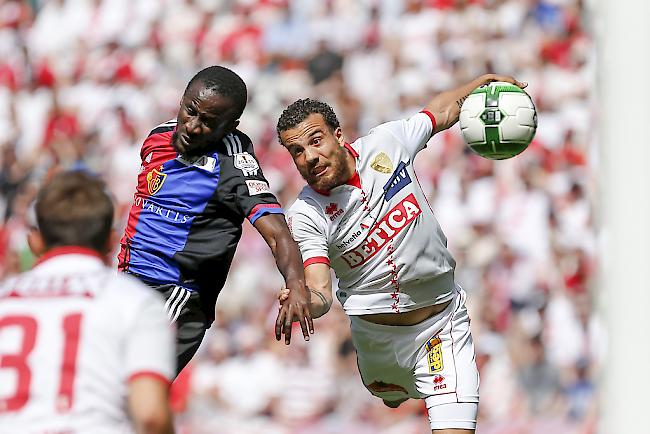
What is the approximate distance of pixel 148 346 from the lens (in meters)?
4.09

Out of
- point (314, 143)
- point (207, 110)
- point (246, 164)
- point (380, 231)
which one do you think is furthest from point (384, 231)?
point (207, 110)

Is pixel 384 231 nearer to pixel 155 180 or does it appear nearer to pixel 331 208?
pixel 331 208

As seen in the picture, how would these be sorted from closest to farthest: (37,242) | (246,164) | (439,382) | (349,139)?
(37,242) < (246,164) < (439,382) < (349,139)

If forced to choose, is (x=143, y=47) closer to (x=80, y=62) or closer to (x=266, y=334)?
(x=80, y=62)

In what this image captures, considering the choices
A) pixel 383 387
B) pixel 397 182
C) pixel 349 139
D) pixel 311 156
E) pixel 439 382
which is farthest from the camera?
pixel 349 139

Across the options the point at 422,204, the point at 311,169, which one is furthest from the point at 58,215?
the point at 422,204

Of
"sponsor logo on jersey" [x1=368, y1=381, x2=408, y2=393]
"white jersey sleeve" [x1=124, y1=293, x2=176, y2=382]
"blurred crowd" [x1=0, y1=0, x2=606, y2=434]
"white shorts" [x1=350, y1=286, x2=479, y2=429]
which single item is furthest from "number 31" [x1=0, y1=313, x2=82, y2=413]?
"blurred crowd" [x1=0, y1=0, x2=606, y2=434]

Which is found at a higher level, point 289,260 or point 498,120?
point 498,120

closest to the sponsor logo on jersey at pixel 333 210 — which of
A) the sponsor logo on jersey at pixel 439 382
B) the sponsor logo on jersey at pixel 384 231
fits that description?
the sponsor logo on jersey at pixel 384 231

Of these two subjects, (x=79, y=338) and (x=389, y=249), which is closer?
(x=79, y=338)

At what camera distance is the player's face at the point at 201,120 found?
6473mm

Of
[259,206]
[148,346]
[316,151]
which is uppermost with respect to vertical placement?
[316,151]

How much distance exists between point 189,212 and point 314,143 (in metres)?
0.81

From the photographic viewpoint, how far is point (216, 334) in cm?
1376
